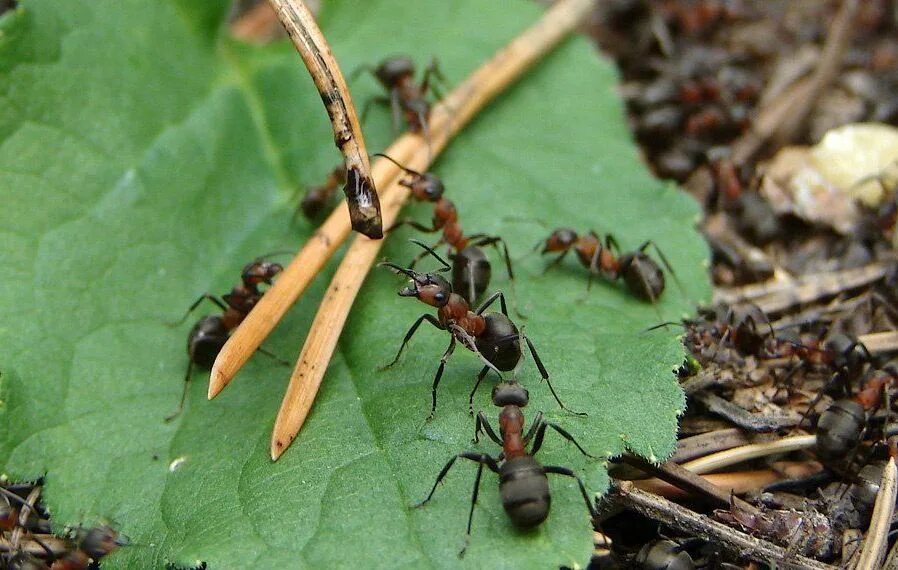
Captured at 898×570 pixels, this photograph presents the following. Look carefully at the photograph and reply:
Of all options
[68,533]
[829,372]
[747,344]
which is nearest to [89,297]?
[68,533]

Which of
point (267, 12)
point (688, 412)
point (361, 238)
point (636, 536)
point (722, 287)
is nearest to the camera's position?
point (636, 536)

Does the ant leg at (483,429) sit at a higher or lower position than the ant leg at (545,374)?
higher

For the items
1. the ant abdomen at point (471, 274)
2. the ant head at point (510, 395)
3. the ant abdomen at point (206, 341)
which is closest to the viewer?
the ant head at point (510, 395)

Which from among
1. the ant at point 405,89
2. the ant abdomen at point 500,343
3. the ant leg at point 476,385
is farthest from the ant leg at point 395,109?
the ant leg at point 476,385

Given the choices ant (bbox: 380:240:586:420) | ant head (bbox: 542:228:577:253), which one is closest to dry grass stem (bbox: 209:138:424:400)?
ant (bbox: 380:240:586:420)

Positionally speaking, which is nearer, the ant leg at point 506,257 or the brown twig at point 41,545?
the brown twig at point 41,545

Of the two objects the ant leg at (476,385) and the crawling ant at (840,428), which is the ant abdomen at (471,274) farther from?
the crawling ant at (840,428)

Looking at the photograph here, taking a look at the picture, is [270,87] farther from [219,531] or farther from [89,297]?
[219,531]
